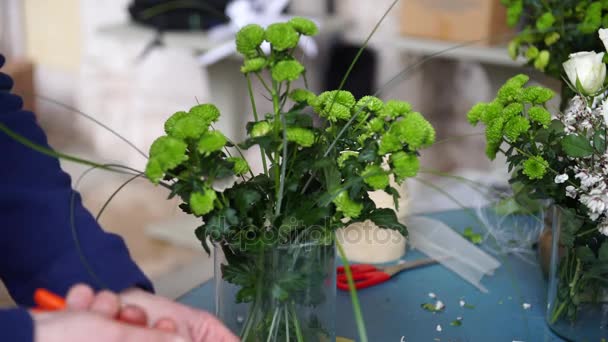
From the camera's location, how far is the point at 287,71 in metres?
0.69

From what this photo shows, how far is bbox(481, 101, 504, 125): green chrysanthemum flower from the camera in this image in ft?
2.86

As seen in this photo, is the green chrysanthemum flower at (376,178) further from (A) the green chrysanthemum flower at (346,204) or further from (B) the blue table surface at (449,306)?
(B) the blue table surface at (449,306)

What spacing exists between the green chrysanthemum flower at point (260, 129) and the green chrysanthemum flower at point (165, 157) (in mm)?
72

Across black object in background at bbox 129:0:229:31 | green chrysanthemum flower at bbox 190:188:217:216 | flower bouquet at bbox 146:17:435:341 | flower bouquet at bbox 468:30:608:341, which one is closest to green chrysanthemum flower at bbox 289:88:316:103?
flower bouquet at bbox 146:17:435:341

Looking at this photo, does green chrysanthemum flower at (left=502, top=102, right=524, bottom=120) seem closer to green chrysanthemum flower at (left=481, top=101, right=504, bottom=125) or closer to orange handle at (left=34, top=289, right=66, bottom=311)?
green chrysanthemum flower at (left=481, top=101, right=504, bottom=125)

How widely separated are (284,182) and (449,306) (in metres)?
0.36

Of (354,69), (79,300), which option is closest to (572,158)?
(79,300)

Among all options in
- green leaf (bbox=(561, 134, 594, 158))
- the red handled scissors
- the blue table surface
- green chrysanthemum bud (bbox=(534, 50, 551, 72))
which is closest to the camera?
green leaf (bbox=(561, 134, 594, 158))

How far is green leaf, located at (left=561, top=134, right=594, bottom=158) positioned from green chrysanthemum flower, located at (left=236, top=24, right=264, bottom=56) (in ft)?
1.09

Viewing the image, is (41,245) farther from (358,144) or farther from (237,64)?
(237,64)

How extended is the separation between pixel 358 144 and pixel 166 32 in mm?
1896

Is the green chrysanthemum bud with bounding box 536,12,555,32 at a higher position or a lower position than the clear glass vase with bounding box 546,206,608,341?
higher

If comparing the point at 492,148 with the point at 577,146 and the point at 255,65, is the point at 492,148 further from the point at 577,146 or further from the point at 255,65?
the point at 255,65

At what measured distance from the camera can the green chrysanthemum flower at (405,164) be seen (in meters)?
0.70
